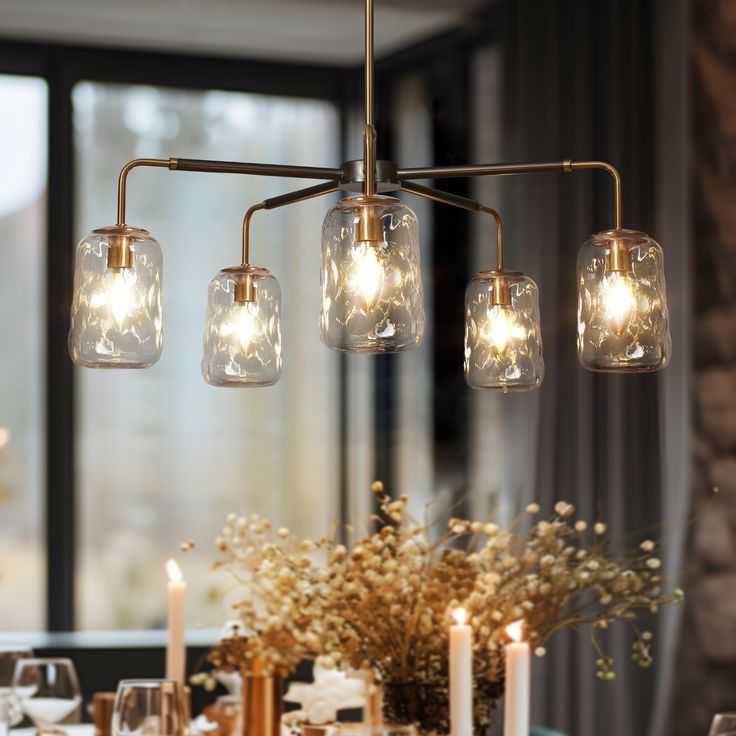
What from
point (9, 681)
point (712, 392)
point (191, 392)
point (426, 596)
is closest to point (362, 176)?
point (426, 596)

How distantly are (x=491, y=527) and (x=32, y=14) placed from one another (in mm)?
2464

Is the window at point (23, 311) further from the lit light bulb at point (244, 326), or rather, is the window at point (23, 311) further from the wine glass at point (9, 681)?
the lit light bulb at point (244, 326)

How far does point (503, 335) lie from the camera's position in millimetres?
1608

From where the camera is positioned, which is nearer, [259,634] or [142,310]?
[142,310]

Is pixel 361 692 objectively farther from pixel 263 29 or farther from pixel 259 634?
pixel 263 29

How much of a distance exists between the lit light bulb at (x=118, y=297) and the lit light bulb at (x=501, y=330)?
1.49 feet

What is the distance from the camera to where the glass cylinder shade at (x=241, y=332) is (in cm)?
158

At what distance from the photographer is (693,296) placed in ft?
11.3

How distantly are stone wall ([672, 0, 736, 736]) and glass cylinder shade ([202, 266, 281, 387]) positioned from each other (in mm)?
2038

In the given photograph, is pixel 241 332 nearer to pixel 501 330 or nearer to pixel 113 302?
pixel 113 302

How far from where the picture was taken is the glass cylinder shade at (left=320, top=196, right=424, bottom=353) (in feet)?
4.17

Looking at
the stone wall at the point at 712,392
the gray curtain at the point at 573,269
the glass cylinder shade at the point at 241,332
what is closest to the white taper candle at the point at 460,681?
the glass cylinder shade at the point at 241,332

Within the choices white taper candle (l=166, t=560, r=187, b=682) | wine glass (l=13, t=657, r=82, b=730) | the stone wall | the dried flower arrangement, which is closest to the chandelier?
the dried flower arrangement

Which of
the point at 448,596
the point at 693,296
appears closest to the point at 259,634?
the point at 448,596
